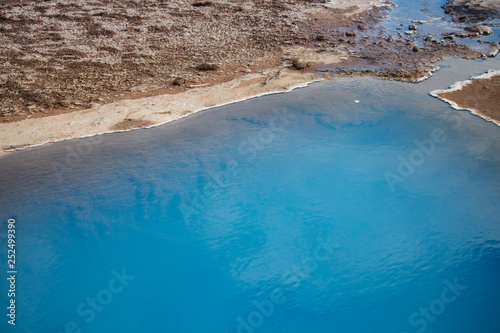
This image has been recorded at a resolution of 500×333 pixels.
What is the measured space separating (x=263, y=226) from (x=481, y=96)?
19.7 feet

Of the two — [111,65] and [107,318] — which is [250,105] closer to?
[111,65]

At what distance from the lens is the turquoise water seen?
4.23 m

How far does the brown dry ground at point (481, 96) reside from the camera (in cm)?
744

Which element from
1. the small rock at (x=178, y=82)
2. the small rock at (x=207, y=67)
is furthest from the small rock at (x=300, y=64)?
the small rock at (x=178, y=82)

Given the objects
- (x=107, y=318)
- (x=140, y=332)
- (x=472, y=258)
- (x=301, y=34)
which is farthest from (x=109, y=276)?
(x=301, y=34)

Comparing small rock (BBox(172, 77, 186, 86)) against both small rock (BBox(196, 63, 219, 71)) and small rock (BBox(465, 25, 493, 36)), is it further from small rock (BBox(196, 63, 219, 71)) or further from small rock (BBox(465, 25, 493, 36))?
small rock (BBox(465, 25, 493, 36))

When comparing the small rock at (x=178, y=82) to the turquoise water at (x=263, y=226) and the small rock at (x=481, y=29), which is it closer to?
the turquoise water at (x=263, y=226)

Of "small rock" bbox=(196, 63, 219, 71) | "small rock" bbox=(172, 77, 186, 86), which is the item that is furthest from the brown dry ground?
"small rock" bbox=(172, 77, 186, 86)

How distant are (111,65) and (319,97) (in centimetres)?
493

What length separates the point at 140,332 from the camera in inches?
158

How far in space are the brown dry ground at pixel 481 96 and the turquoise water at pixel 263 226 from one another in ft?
1.46

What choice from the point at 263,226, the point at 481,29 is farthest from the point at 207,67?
the point at 481,29

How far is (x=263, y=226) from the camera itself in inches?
201

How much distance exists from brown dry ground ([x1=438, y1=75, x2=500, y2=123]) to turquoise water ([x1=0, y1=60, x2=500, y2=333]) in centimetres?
45
